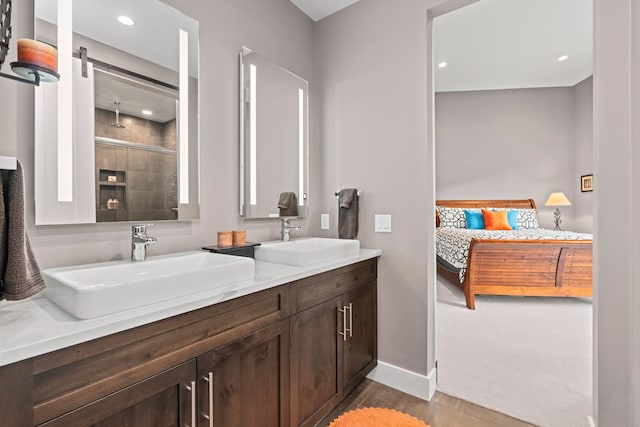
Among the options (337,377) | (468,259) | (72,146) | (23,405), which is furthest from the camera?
(468,259)

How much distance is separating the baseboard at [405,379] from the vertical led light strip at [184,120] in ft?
5.67

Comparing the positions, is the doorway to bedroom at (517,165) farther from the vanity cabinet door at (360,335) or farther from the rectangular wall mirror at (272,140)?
the rectangular wall mirror at (272,140)

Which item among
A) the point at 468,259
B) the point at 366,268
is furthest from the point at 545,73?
the point at 366,268

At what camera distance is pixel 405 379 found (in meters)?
2.03

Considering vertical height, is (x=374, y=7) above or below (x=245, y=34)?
above

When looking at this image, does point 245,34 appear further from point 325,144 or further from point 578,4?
point 578,4

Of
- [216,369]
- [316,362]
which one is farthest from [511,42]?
[216,369]

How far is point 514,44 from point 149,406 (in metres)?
5.18

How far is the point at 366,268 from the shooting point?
2037mm

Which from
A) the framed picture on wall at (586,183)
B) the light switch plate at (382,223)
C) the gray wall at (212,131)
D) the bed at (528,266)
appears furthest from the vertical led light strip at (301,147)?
the framed picture on wall at (586,183)

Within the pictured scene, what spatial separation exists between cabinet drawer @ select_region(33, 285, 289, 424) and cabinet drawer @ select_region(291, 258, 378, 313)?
27cm

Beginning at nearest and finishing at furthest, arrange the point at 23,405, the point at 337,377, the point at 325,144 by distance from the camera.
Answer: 1. the point at 23,405
2. the point at 337,377
3. the point at 325,144

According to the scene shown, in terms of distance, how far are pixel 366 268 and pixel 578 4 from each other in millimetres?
3638

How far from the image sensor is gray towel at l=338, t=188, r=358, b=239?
2.21m
